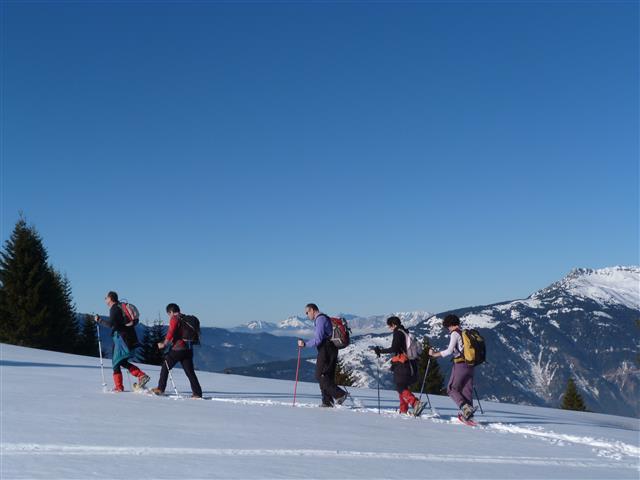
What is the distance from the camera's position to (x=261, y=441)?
8.40 metres

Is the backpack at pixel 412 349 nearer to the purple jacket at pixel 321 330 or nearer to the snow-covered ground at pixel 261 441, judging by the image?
the snow-covered ground at pixel 261 441

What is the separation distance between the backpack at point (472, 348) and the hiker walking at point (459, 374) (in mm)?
73

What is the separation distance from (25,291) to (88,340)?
8.10 metres

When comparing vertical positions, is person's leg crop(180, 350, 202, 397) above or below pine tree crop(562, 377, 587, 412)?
above

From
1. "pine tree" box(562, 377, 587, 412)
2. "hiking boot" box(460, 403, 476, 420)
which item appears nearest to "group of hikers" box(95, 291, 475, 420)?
"hiking boot" box(460, 403, 476, 420)

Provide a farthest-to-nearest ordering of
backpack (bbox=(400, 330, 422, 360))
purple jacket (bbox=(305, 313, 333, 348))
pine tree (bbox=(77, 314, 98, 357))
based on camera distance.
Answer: pine tree (bbox=(77, 314, 98, 357)) → purple jacket (bbox=(305, 313, 333, 348)) → backpack (bbox=(400, 330, 422, 360))

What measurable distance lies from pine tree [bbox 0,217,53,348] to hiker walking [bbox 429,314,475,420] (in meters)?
36.3

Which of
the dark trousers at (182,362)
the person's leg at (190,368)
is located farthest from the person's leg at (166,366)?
the person's leg at (190,368)

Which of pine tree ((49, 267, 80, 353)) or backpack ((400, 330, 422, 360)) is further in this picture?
pine tree ((49, 267, 80, 353))

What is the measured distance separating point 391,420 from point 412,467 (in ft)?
14.4

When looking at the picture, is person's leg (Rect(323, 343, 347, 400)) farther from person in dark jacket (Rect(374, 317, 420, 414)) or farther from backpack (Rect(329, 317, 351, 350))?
person in dark jacket (Rect(374, 317, 420, 414))

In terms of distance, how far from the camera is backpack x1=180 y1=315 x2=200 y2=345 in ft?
41.5

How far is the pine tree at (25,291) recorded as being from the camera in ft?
137

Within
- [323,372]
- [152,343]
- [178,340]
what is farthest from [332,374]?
[152,343]
